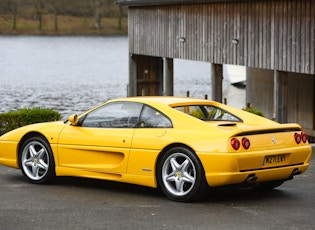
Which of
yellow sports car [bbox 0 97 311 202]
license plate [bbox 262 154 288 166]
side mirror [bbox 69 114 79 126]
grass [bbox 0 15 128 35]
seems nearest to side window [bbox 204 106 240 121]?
yellow sports car [bbox 0 97 311 202]

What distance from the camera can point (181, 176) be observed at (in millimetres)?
10398

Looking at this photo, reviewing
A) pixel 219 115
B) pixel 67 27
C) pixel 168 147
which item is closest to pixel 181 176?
pixel 168 147

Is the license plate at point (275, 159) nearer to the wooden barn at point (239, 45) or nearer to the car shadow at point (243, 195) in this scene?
the car shadow at point (243, 195)

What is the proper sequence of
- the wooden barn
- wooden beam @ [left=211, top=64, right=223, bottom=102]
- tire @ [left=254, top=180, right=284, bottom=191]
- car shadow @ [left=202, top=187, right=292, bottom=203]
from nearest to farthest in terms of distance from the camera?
car shadow @ [left=202, top=187, right=292, bottom=203], tire @ [left=254, top=180, right=284, bottom=191], the wooden barn, wooden beam @ [left=211, top=64, right=223, bottom=102]

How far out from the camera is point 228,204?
10.3 metres

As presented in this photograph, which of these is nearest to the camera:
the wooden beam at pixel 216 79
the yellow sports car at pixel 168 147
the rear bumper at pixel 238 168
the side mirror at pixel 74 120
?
the rear bumper at pixel 238 168

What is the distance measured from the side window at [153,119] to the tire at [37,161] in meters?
1.44

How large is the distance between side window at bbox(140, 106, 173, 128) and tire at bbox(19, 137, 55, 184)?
1.44 m

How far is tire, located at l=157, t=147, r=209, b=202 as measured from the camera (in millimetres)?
10250

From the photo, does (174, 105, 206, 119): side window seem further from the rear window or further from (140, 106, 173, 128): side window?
(140, 106, 173, 128): side window

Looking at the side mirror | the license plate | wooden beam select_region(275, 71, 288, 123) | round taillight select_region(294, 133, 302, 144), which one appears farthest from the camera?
wooden beam select_region(275, 71, 288, 123)

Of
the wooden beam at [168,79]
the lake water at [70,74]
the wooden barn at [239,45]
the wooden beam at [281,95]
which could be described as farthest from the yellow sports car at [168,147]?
the lake water at [70,74]

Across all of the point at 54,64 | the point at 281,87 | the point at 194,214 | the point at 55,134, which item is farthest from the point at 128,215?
the point at 54,64

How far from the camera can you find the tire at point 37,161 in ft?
38.7
